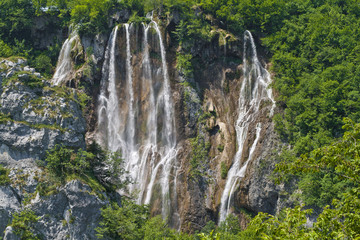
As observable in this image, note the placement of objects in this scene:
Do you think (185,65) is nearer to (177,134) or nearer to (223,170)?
(177,134)

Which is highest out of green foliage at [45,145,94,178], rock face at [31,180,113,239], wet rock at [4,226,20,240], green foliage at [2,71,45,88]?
green foliage at [2,71,45,88]

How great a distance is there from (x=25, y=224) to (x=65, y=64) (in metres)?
23.7

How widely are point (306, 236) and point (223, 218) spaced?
2655 cm

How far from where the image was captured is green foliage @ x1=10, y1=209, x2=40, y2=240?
913 inches

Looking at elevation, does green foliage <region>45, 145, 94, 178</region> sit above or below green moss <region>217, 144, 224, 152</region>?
below

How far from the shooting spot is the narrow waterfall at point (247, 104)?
35344 mm

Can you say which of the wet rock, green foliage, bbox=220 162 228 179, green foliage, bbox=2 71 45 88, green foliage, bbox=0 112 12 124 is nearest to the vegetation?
the wet rock

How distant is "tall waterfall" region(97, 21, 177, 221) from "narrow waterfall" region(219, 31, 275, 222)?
4813 mm

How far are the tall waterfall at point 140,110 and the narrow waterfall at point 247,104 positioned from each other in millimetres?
4813

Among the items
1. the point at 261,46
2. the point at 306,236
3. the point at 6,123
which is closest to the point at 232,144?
the point at 261,46

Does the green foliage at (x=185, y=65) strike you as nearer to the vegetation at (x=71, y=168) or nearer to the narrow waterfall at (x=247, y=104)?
the narrow waterfall at (x=247, y=104)

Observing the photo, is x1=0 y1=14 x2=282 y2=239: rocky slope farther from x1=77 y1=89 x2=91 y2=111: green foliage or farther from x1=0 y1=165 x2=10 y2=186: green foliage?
x1=77 y1=89 x2=91 y2=111: green foliage

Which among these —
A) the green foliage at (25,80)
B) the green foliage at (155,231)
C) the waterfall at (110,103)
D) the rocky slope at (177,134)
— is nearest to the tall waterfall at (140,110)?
the waterfall at (110,103)

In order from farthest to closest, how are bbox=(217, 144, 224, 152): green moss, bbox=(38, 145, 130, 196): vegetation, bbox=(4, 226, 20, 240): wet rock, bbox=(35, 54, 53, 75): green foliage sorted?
bbox=(35, 54, 53, 75): green foliage, bbox=(217, 144, 224, 152): green moss, bbox=(38, 145, 130, 196): vegetation, bbox=(4, 226, 20, 240): wet rock
